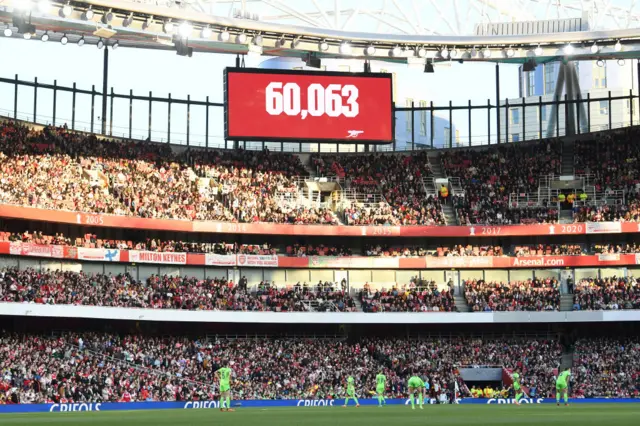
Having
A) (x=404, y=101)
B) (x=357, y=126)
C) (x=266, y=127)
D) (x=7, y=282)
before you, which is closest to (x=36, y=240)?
(x=7, y=282)

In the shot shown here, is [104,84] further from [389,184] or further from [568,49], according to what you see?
[568,49]

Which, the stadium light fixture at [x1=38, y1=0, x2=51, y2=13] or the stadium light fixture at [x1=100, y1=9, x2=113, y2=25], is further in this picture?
the stadium light fixture at [x1=100, y1=9, x2=113, y2=25]

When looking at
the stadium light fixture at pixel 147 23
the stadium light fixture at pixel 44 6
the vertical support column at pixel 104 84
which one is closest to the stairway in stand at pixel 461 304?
the stadium light fixture at pixel 147 23

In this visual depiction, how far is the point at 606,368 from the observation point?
55.5 m

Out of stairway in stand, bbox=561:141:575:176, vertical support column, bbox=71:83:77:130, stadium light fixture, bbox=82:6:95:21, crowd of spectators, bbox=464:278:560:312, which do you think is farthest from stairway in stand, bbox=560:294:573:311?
vertical support column, bbox=71:83:77:130

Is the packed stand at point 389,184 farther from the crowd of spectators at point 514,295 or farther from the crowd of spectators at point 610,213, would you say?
the crowd of spectators at point 610,213

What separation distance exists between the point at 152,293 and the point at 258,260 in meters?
7.56

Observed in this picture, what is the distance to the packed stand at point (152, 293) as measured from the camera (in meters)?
51.0

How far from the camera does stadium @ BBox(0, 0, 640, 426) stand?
5184cm

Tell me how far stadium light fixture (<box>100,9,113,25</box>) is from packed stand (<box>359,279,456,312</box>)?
22096mm

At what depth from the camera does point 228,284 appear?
5972 centimetres

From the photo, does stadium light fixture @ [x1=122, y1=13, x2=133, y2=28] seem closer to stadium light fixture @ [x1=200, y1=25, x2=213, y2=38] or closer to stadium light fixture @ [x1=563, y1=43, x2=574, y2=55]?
stadium light fixture @ [x1=200, y1=25, x2=213, y2=38]

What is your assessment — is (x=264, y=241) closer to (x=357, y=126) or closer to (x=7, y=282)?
(x=357, y=126)

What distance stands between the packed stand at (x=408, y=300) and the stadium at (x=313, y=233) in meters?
0.14
